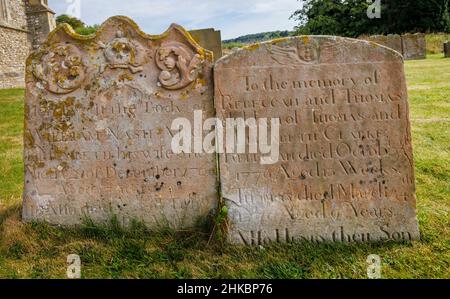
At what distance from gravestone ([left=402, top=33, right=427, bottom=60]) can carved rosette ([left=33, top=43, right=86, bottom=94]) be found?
19640 millimetres

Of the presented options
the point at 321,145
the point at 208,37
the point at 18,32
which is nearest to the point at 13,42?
the point at 18,32

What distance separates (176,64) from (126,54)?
0.48m

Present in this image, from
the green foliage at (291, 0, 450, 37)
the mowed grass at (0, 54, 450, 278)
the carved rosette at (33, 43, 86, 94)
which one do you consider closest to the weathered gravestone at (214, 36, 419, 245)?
the mowed grass at (0, 54, 450, 278)

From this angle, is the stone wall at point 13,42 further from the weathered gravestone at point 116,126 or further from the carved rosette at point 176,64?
the carved rosette at point 176,64

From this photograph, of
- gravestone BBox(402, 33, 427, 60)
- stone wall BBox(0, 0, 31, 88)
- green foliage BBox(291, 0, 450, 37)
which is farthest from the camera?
green foliage BBox(291, 0, 450, 37)

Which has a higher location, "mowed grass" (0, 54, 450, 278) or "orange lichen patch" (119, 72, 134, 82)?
"orange lichen patch" (119, 72, 134, 82)

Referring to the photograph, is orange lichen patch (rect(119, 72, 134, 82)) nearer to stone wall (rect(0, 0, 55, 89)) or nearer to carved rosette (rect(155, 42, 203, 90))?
carved rosette (rect(155, 42, 203, 90))

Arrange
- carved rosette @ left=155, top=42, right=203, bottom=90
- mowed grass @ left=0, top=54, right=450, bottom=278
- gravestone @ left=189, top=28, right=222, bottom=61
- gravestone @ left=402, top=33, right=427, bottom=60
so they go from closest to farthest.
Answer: mowed grass @ left=0, top=54, right=450, bottom=278
carved rosette @ left=155, top=42, right=203, bottom=90
gravestone @ left=189, top=28, right=222, bottom=61
gravestone @ left=402, top=33, right=427, bottom=60

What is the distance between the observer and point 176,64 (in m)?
3.49

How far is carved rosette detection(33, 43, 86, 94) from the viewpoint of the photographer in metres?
3.59

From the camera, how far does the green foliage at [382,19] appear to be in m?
32.2

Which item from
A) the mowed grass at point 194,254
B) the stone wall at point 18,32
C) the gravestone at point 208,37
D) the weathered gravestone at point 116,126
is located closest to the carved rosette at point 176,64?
the weathered gravestone at point 116,126

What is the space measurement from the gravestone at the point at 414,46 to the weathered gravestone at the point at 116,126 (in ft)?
62.9

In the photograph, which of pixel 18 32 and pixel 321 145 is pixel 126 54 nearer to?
pixel 321 145
